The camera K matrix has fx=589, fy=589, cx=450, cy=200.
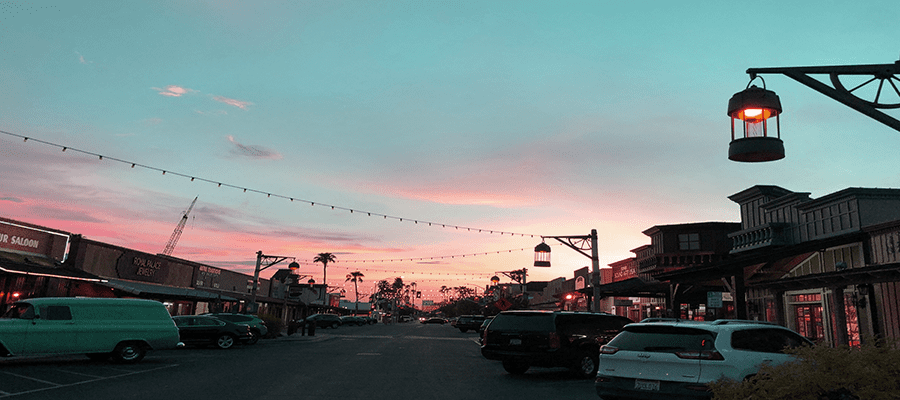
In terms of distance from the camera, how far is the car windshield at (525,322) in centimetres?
1414

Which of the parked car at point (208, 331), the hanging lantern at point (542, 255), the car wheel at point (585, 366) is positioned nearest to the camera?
the car wheel at point (585, 366)

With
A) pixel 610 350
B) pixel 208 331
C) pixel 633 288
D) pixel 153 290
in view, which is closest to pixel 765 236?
pixel 633 288

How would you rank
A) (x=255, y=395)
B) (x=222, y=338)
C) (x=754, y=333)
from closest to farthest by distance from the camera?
(x=754, y=333) < (x=255, y=395) < (x=222, y=338)

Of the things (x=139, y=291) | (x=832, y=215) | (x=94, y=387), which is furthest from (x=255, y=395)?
(x=139, y=291)

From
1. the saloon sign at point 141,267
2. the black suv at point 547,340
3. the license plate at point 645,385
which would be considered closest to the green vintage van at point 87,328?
the black suv at point 547,340

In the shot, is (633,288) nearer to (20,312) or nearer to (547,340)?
(547,340)

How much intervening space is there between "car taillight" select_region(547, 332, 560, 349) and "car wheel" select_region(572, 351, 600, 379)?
0.86 metres

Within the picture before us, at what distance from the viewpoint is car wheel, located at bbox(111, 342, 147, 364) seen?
51.0 feet

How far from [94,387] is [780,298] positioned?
2413 centimetres

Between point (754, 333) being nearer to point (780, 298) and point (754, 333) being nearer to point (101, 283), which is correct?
point (780, 298)

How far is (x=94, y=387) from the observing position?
1084cm

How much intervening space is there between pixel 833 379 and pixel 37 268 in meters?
30.4

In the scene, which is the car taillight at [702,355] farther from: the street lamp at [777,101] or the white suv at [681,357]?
the street lamp at [777,101]

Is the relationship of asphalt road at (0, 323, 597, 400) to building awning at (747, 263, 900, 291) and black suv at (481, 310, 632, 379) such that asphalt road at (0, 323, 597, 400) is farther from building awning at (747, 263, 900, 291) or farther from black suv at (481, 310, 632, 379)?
building awning at (747, 263, 900, 291)
